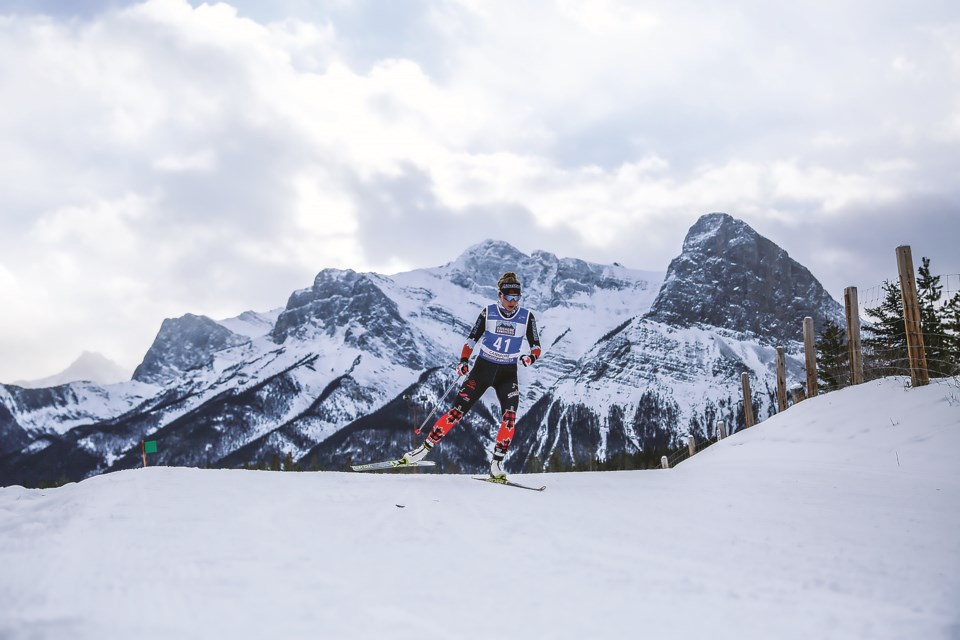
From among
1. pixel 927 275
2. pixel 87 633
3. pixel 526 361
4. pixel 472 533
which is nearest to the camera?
pixel 87 633

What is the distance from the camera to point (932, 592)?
11.9 feet

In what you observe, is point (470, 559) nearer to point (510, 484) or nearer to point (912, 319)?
point (510, 484)

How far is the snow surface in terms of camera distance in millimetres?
3275

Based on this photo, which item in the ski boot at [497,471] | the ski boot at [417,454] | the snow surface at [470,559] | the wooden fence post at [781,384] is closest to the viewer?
the snow surface at [470,559]

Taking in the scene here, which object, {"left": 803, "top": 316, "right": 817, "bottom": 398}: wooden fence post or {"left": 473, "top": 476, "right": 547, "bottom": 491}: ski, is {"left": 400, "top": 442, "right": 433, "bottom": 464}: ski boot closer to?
{"left": 473, "top": 476, "right": 547, "bottom": 491}: ski

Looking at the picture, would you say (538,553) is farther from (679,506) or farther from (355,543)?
(679,506)

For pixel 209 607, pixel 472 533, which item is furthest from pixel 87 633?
pixel 472 533

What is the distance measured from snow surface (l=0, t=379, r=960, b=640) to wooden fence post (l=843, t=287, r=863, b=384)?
6.70 m

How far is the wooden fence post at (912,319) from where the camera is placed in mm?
10695

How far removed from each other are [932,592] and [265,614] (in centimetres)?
369

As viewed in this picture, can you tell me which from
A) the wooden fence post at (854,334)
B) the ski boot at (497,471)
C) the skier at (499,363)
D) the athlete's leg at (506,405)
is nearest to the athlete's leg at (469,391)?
the skier at (499,363)

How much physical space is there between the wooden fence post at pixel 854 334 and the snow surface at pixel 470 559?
6702 mm

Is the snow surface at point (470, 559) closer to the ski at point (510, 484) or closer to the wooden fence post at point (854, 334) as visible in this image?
the ski at point (510, 484)

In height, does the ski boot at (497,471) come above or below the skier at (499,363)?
below
